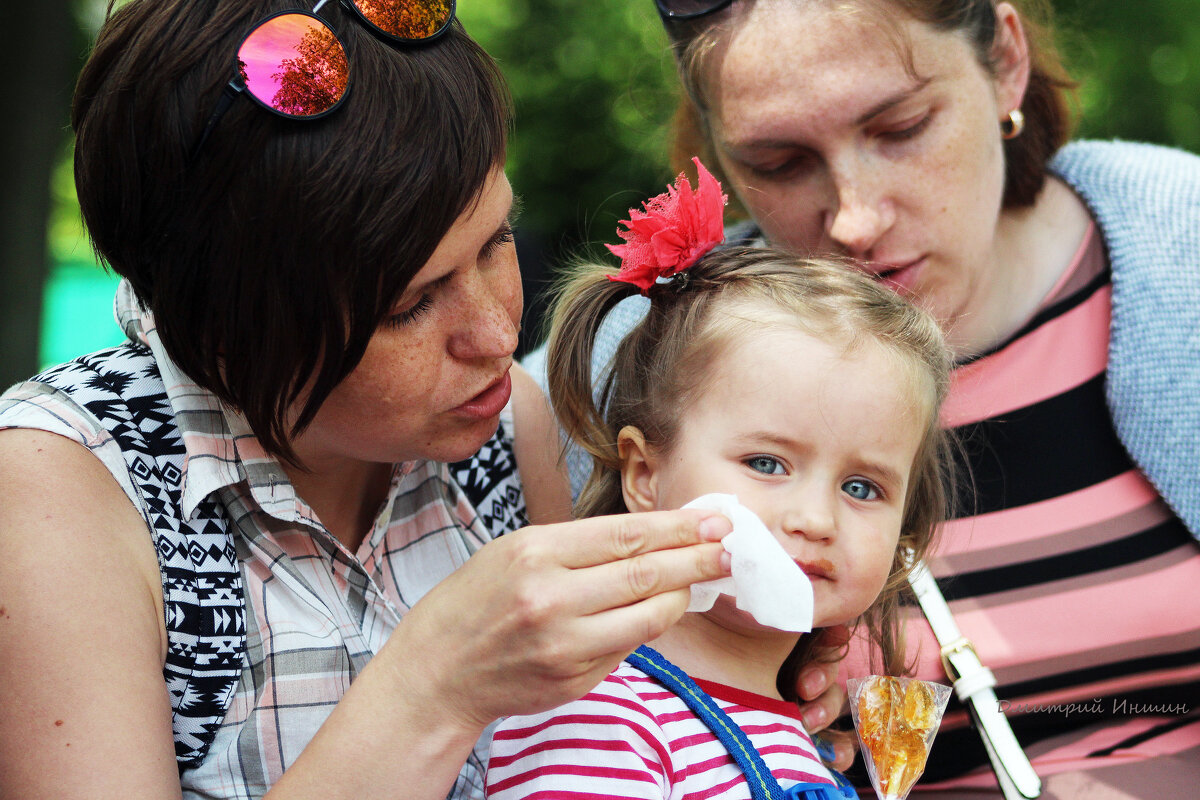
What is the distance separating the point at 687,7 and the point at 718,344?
95 centimetres

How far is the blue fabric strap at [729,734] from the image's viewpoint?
5.38ft

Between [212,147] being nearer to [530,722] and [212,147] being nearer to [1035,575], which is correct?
[530,722]

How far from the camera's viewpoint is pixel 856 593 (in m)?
1.71

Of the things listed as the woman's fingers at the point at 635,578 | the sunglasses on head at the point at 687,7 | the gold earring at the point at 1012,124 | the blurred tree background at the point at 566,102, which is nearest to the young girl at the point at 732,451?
the woman's fingers at the point at 635,578

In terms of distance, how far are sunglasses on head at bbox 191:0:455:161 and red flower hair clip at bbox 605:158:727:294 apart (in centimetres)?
58

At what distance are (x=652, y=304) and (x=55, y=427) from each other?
1.06 metres

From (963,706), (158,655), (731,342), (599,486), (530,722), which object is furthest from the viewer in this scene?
(963,706)

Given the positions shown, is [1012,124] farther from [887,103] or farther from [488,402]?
[488,402]

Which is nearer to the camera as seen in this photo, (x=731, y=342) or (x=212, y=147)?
(x=212, y=147)

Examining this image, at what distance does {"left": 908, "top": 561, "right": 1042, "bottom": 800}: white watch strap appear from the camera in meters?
2.09

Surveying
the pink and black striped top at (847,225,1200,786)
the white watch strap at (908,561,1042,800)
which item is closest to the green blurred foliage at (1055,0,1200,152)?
the pink and black striped top at (847,225,1200,786)

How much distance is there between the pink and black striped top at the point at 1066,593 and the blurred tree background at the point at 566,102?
2271mm

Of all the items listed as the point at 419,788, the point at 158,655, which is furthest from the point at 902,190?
the point at 158,655

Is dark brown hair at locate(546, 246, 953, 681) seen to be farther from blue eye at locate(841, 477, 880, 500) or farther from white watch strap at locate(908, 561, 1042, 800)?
blue eye at locate(841, 477, 880, 500)
